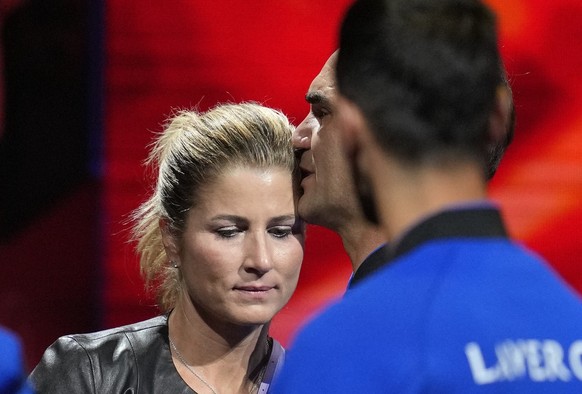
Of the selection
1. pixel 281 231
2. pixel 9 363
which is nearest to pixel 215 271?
pixel 281 231

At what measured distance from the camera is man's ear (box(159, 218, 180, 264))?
242 cm

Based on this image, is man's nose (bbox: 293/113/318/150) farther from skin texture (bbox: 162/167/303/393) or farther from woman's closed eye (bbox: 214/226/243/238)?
woman's closed eye (bbox: 214/226/243/238)

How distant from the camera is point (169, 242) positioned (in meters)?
2.44

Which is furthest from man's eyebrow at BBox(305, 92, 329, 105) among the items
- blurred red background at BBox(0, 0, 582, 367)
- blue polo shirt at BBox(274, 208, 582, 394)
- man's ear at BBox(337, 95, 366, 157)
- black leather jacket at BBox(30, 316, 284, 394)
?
blurred red background at BBox(0, 0, 582, 367)

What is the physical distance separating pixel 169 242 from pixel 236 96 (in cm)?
104

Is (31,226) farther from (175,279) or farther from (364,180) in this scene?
(364,180)

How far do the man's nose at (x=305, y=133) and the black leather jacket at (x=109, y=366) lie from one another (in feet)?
1.81

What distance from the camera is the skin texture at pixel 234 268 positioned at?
7.47 feet

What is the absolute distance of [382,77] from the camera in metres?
1.21

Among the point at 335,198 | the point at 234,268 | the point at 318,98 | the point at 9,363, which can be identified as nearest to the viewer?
the point at 9,363

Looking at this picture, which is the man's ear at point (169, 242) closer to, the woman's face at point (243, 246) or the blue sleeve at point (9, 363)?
the woman's face at point (243, 246)

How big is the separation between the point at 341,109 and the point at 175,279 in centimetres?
134

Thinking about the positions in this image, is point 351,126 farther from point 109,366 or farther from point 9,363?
point 109,366

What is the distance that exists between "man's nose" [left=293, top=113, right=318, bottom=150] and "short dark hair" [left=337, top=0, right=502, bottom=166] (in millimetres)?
990
